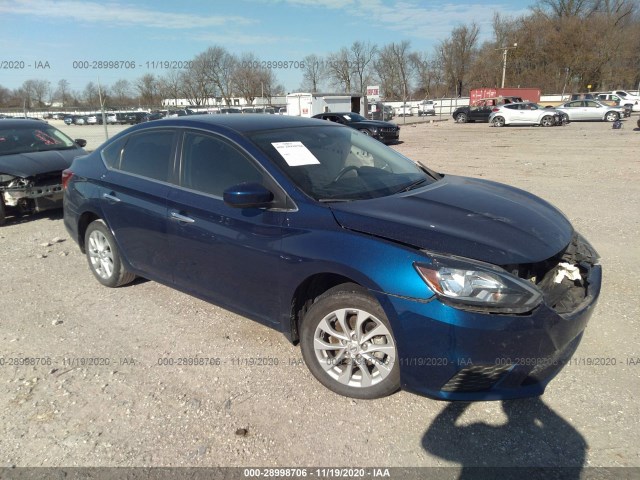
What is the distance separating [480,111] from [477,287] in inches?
1436

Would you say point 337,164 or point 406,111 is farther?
point 406,111

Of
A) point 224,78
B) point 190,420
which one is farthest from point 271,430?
point 224,78

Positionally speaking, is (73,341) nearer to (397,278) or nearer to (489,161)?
(397,278)

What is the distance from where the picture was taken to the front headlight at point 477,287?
2.36 meters

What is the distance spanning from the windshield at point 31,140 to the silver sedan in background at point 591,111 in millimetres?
30243

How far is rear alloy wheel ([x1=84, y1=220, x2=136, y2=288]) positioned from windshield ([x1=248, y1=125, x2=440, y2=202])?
1.96m

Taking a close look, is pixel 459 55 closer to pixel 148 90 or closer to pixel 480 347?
pixel 148 90

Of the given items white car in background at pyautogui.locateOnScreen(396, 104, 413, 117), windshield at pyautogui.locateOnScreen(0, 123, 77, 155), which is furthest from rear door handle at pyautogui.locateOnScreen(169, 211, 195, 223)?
white car in background at pyautogui.locateOnScreen(396, 104, 413, 117)

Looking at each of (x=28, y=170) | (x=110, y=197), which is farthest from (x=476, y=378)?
(x=28, y=170)

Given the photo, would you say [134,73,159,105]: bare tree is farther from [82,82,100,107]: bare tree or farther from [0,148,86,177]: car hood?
[0,148,86,177]: car hood

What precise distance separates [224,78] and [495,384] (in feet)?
158

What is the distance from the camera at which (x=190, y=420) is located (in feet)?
8.92

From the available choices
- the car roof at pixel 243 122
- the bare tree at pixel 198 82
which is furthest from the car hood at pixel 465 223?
the bare tree at pixel 198 82

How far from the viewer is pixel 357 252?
2605 millimetres
